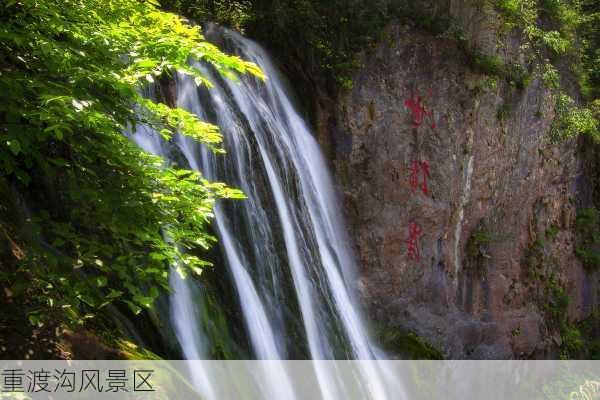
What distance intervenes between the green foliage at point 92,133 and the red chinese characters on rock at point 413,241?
648 cm

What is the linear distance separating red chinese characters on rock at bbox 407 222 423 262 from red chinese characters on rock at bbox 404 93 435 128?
4.92ft

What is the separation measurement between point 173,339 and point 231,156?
252cm

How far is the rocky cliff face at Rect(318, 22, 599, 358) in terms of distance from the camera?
29.5 feet

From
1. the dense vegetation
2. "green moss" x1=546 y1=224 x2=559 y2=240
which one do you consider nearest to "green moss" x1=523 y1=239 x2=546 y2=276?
"green moss" x1=546 y1=224 x2=559 y2=240

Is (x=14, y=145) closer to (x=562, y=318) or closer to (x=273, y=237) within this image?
(x=273, y=237)

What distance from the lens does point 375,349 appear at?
27.1ft

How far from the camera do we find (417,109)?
9328 mm

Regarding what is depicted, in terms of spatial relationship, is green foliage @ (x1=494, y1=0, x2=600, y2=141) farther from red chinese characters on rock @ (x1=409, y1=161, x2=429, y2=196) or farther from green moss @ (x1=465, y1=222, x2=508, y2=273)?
red chinese characters on rock @ (x1=409, y1=161, x2=429, y2=196)

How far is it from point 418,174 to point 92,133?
22.9 ft

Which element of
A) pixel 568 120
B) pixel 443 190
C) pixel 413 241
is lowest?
pixel 413 241

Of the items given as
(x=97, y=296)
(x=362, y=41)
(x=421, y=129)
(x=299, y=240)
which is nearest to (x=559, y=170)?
(x=421, y=129)

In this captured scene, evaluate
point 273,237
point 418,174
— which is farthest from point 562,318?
point 273,237

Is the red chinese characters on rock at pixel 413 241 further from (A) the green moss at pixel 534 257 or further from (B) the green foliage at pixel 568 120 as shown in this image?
(B) the green foliage at pixel 568 120

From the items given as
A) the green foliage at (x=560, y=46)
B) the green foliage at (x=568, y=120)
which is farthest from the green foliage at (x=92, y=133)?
the green foliage at (x=568, y=120)
